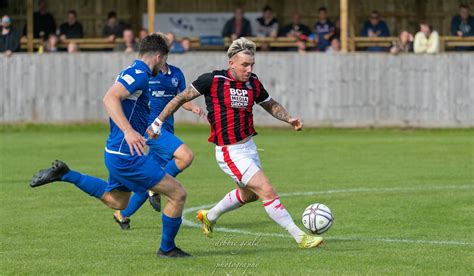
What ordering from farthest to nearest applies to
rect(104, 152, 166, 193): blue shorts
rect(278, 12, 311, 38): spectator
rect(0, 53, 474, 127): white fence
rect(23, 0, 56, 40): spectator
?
rect(23, 0, 56, 40): spectator, rect(278, 12, 311, 38): spectator, rect(0, 53, 474, 127): white fence, rect(104, 152, 166, 193): blue shorts

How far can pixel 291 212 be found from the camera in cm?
1471

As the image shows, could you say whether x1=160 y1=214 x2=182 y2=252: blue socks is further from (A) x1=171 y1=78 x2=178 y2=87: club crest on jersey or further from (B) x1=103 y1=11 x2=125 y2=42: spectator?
(B) x1=103 y1=11 x2=125 y2=42: spectator

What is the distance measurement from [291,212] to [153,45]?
15.2 ft

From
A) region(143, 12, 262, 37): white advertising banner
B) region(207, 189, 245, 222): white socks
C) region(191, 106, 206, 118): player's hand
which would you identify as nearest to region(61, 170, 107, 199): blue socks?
region(207, 189, 245, 222): white socks

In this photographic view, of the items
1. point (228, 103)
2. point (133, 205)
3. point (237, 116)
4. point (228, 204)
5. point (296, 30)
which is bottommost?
point (133, 205)

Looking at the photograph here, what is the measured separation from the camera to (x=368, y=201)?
15.7m

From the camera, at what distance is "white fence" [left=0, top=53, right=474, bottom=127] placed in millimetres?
28750

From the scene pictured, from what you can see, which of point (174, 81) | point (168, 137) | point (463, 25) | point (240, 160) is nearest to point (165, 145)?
point (168, 137)

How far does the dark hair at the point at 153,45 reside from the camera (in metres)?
10.7

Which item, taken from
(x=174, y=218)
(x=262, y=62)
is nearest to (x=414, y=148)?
(x=262, y=62)

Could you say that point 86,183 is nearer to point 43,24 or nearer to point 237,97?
point 237,97

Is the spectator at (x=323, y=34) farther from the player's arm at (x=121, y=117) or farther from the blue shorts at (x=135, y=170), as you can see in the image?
the player's arm at (x=121, y=117)

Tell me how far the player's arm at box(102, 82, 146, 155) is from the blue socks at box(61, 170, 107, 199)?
1.16 meters

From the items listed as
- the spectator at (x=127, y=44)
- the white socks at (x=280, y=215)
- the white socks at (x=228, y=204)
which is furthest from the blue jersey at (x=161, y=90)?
the spectator at (x=127, y=44)
